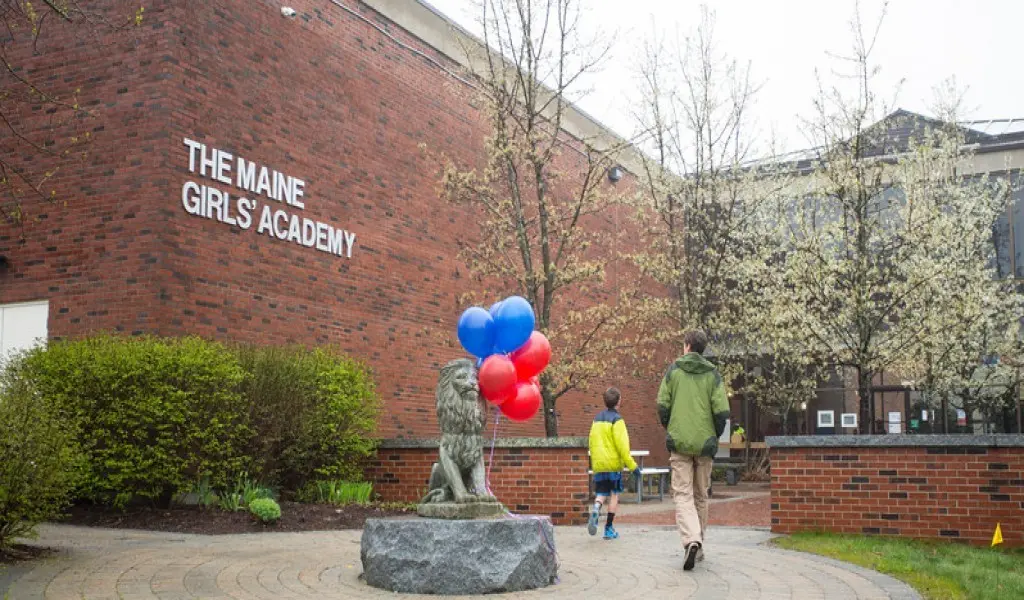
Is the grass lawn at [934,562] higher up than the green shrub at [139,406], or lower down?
lower down

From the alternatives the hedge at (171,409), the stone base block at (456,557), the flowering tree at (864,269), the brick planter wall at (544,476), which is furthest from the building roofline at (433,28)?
the stone base block at (456,557)

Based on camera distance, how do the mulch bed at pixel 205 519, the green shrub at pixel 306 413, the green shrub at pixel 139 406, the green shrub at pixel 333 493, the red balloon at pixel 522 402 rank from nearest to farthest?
the red balloon at pixel 522 402
the mulch bed at pixel 205 519
the green shrub at pixel 139 406
the green shrub at pixel 306 413
the green shrub at pixel 333 493

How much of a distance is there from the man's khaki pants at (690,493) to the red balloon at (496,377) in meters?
1.52

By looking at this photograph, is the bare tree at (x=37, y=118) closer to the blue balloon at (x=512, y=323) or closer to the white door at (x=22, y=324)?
the white door at (x=22, y=324)

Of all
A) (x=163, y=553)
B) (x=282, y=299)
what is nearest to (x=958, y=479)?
(x=163, y=553)

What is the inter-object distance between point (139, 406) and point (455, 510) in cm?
488

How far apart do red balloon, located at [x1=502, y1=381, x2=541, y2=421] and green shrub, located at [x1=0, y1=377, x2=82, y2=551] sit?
11.6 ft

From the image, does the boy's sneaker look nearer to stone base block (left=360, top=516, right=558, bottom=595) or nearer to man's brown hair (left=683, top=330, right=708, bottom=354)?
man's brown hair (left=683, top=330, right=708, bottom=354)

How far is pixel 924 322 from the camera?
51.0ft

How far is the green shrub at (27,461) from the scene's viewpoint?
7.13 meters

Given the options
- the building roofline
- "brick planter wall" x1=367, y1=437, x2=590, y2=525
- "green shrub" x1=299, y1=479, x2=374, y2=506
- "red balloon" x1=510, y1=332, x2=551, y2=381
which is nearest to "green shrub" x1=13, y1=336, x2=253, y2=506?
"green shrub" x1=299, y1=479, x2=374, y2=506

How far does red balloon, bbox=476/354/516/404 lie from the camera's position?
762cm

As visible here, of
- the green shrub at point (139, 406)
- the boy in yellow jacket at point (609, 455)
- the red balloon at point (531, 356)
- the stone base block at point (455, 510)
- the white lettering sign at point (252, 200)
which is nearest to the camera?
the stone base block at point (455, 510)

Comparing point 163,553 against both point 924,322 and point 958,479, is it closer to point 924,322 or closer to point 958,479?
point 958,479
